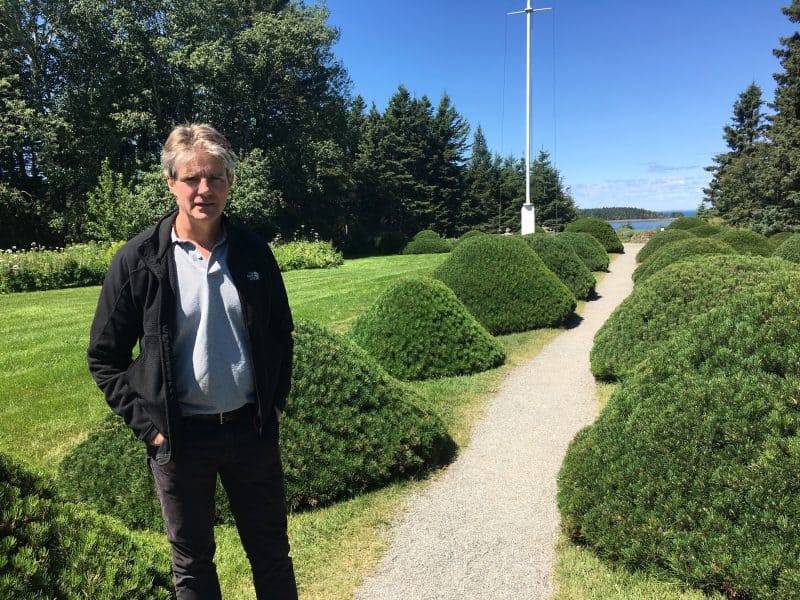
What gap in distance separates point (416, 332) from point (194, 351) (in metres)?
4.60

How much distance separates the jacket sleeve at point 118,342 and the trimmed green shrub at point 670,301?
4549 millimetres

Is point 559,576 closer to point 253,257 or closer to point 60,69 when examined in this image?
point 253,257

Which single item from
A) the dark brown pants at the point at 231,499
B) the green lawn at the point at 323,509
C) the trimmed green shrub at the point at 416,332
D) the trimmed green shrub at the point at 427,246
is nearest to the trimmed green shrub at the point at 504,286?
the green lawn at the point at 323,509

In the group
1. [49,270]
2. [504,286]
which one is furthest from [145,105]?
[504,286]

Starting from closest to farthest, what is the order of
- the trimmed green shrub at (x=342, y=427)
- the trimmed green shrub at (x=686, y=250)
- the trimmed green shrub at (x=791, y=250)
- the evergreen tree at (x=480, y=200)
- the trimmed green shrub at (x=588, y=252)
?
1. the trimmed green shrub at (x=342, y=427)
2. the trimmed green shrub at (x=686, y=250)
3. the trimmed green shrub at (x=791, y=250)
4. the trimmed green shrub at (x=588, y=252)
5. the evergreen tree at (x=480, y=200)

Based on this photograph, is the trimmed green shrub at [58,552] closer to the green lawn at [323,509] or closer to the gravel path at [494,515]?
the green lawn at [323,509]

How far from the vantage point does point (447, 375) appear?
21.7ft

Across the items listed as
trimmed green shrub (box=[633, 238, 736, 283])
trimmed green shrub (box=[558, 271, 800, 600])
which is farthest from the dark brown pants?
trimmed green shrub (box=[633, 238, 736, 283])

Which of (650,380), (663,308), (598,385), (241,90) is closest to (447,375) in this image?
(598,385)

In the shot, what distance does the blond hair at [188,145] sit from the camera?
1.89 metres

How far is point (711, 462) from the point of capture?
8.66ft

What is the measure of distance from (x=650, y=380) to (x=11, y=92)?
2839 centimetres

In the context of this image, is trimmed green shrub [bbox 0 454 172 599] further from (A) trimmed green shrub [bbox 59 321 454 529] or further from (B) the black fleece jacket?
(A) trimmed green shrub [bbox 59 321 454 529]

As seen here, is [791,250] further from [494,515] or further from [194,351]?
[194,351]
